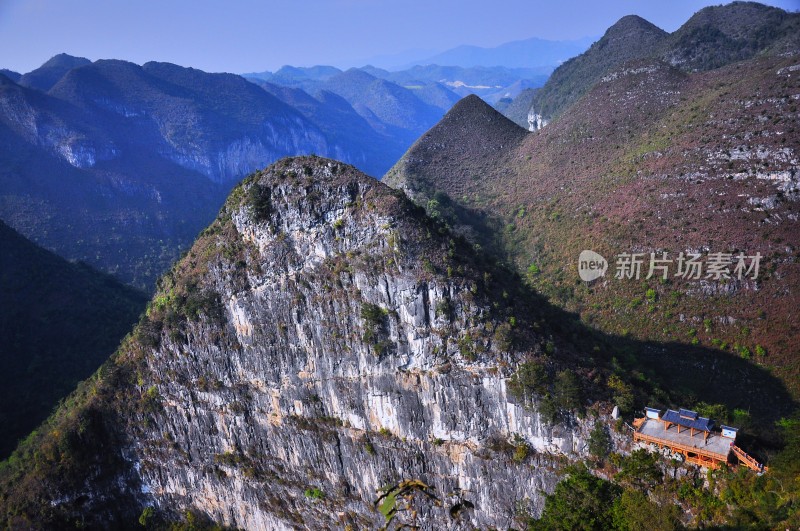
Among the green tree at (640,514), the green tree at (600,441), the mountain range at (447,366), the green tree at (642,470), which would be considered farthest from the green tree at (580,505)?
the green tree at (600,441)

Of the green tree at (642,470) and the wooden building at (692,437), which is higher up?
the wooden building at (692,437)

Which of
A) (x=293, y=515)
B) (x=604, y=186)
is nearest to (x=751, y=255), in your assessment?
(x=604, y=186)

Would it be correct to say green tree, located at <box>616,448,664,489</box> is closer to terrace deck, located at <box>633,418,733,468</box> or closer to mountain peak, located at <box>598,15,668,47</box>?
terrace deck, located at <box>633,418,733,468</box>

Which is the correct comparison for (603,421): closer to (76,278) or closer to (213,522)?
(213,522)

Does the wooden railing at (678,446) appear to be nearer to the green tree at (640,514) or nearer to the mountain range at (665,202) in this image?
the green tree at (640,514)

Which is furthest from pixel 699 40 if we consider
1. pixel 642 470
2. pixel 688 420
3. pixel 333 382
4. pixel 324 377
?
pixel 324 377

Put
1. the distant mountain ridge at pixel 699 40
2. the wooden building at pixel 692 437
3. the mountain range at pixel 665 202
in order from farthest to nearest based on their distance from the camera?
the distant mountain ridge at pixel 699 40
the mountain range at pixel 665 202
the wooden building at pixel 692 437
